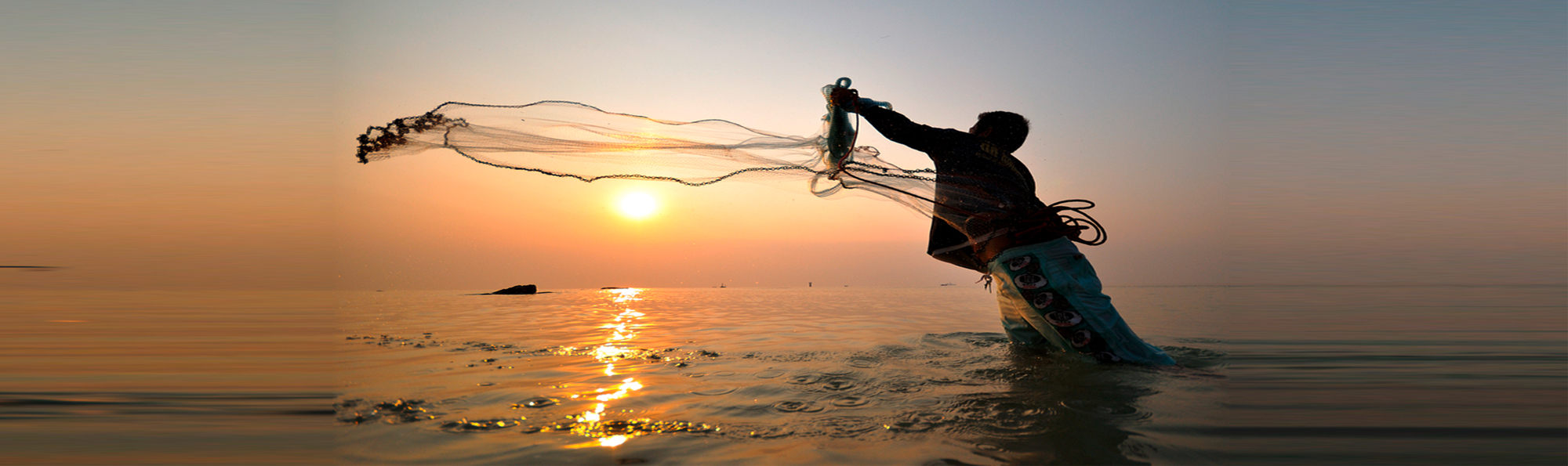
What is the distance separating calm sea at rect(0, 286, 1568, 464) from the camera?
10.7 feet

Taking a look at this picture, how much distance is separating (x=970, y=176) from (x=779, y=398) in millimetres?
2812

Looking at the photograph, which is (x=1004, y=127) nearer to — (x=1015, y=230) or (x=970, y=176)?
(x=970, y=176)

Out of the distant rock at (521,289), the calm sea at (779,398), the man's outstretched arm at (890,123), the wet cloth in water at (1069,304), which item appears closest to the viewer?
the calm sea at (779,398)

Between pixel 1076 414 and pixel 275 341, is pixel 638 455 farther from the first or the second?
pixel 275 341

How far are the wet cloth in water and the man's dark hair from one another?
1040 mm

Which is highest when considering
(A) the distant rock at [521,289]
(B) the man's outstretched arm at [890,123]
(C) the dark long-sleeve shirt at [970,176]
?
(B) the man's outstretched arm at [890,123]

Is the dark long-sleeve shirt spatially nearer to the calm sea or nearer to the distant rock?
the calm sea

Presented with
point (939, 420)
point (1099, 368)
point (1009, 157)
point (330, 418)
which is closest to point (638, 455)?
point (939, 420)

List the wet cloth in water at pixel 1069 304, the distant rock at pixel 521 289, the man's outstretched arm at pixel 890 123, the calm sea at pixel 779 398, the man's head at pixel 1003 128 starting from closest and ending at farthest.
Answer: the calm sea at pixel 779 398
the wet cloth in water at pixel 1069 304
the man's outstretched arm at pixel 890 123
the man's head at pixel 1003 128
the distant rock at pixel 521 289

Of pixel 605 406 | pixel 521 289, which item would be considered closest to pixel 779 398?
pixel 605 406

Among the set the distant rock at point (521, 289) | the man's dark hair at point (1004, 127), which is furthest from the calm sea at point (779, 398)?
the distant rock at point (521, 289)

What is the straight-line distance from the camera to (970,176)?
5754 mm

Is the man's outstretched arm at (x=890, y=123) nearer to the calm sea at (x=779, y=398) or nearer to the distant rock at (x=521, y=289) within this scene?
the calm sea at (x=779, y=398)

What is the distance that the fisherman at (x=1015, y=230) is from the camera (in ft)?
17.1
